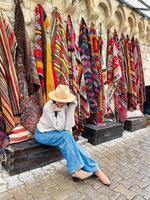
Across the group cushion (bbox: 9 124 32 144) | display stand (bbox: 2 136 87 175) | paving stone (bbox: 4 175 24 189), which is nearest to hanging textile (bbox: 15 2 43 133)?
cushion (bbox: 9 124 32 144)

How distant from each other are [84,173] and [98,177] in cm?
16

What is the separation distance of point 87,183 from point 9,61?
4.69ft

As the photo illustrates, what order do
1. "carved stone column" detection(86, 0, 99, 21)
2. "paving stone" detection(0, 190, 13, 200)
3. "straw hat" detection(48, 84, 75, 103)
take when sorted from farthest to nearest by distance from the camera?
"carved stone column" detection(86, 0, 99, 21)
"straw hat" detection(48, 84, 75, 103)
"paving stone" detection(0, 190, 13, 200)

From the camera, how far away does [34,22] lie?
2561 mm

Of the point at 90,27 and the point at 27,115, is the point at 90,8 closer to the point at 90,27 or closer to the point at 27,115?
the point at 90,27

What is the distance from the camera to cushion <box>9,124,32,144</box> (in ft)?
7.08

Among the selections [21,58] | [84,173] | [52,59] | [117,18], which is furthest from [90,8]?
[84,173]

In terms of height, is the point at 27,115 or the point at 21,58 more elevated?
the point at 21,58

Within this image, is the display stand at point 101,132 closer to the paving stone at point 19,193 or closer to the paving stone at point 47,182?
the paving stone at point 47,182

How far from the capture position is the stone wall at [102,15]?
8.21 feet

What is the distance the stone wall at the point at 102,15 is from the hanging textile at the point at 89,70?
0.14 m

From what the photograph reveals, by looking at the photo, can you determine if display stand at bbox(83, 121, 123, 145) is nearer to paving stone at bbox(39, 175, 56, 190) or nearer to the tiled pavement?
the tiled pavement

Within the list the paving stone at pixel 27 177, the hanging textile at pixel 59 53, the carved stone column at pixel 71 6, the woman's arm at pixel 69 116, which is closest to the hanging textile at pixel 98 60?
the carved stone column at pixel 71 6

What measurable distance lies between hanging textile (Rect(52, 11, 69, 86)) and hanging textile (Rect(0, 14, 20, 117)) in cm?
55
